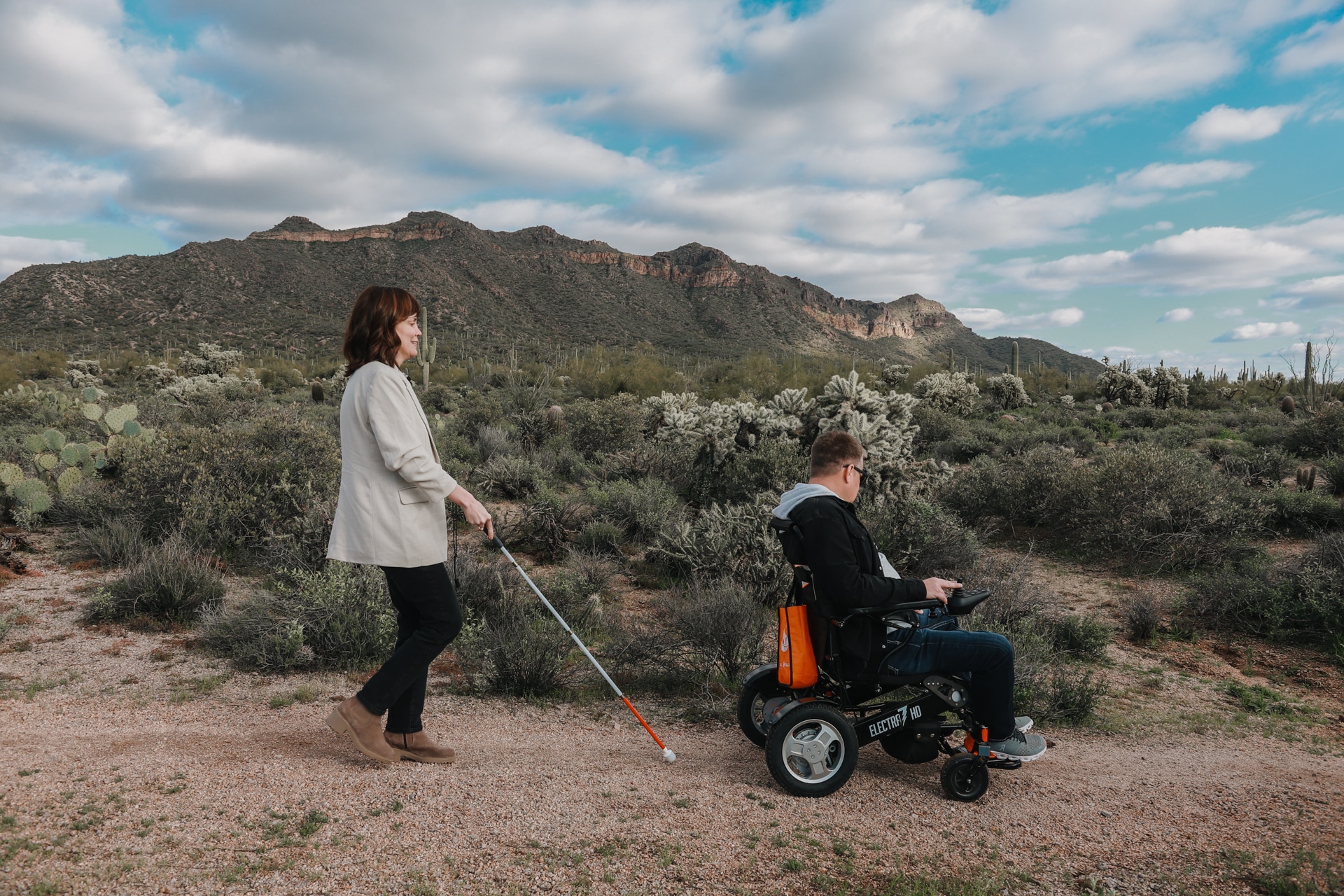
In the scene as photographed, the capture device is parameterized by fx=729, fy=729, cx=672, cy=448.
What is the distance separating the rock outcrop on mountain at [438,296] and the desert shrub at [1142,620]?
43.4 m

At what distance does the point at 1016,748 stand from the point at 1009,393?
23.2 m

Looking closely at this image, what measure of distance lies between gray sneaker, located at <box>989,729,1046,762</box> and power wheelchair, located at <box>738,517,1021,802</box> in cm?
3

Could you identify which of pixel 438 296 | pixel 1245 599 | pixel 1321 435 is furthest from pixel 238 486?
pixel 438 296

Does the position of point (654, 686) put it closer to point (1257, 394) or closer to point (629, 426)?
point (629, 426)

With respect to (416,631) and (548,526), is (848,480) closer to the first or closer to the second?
(416,631)

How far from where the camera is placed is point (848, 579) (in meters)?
3.10

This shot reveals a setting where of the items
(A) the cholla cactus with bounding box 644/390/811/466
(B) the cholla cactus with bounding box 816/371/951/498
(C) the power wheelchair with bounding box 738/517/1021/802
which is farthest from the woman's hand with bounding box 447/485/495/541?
(A) the cholla cactus with bounding box 644/390/811/466

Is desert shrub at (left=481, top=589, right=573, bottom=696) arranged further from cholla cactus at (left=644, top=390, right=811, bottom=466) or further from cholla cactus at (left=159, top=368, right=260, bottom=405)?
cholla cactus at (left=159, top=368, right=260, bottom=405)

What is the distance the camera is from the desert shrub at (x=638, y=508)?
849 cm

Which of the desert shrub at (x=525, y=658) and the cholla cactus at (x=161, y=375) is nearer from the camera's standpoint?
the desert shrub at (x=525, y=658)

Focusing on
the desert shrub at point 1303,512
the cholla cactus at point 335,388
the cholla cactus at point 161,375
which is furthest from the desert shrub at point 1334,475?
the cholla cactus at point 161,375

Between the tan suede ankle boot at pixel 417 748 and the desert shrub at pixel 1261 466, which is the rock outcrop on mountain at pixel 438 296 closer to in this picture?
the desert shrub at pixel 1261 466

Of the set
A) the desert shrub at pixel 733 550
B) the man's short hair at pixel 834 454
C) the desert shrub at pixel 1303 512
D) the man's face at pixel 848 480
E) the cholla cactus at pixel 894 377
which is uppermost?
the cholla cactus at pixel 894 377

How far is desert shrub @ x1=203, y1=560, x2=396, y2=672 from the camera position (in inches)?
194
